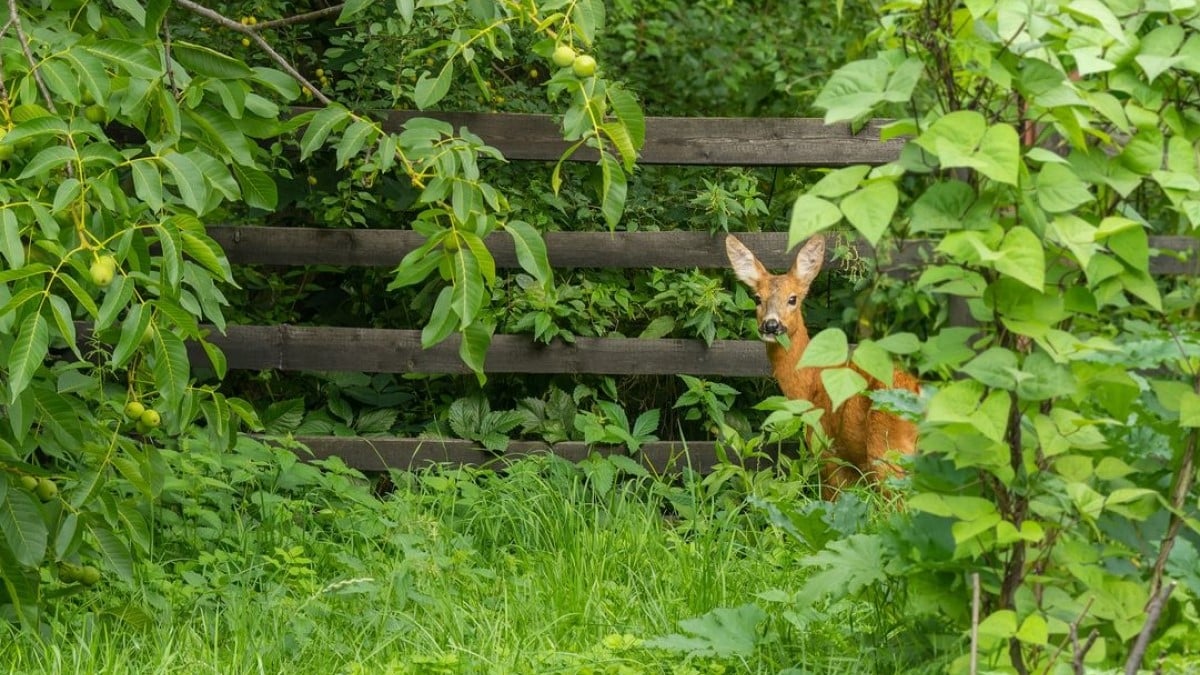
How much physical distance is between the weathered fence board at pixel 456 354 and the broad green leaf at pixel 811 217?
11.7 ft

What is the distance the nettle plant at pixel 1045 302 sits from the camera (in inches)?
86.2

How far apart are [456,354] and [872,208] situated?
3.68m

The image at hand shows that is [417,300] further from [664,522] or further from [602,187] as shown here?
[602,187]

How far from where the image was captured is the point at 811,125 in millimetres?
5727

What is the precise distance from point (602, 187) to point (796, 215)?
Result: 129cm

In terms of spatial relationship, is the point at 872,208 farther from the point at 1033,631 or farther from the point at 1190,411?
the point at 1033,631

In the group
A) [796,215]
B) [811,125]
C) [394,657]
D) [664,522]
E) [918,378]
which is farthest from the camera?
[811,125]

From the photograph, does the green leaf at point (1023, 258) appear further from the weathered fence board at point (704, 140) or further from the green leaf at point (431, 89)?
the weathered fence board at point (704, 140)

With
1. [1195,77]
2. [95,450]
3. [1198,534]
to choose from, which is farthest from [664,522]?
[1195,77]

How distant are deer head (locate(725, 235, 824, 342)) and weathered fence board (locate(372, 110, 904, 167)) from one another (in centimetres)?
40

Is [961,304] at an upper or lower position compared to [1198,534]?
upper

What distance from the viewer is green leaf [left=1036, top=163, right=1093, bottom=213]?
220cm

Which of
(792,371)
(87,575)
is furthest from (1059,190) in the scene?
(792,371)

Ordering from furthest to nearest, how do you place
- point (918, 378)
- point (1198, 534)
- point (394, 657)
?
point (394, 657)
point (918, 378)
point (1198, 534)
